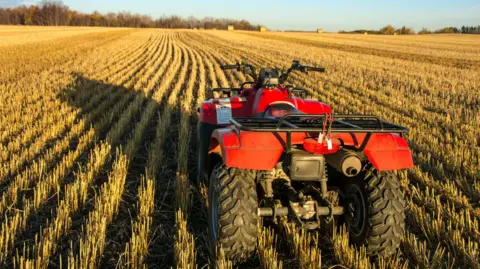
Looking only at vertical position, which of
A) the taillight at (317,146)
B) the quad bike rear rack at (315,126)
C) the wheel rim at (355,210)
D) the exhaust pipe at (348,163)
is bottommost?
the wheel rim at (355,210)

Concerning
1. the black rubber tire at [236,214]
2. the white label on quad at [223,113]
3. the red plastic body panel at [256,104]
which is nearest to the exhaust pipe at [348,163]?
the black rubber tire at [236,214]

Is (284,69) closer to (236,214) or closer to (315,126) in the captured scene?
(315,126)

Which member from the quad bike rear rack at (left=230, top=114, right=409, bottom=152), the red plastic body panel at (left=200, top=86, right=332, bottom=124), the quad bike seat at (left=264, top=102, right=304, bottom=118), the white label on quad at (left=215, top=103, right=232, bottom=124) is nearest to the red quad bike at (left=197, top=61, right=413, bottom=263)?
the quad bike rear rack at (left=230, top=114, right=409, bottom=152)

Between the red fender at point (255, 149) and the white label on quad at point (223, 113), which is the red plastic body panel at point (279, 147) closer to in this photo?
the red fender at point (255, 149)

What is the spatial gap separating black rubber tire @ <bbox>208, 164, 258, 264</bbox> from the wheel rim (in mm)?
833

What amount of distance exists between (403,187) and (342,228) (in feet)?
5.24

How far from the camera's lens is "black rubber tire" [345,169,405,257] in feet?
9.36

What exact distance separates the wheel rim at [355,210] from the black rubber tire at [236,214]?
83 centimetres

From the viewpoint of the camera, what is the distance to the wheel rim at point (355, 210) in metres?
3.04

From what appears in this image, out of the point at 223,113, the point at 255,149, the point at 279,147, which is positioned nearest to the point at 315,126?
the point at 279,147

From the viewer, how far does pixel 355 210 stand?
313 cm

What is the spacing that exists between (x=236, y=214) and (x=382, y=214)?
3.34ft

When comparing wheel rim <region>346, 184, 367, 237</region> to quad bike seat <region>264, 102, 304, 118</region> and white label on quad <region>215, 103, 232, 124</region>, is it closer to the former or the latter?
quad bike seat <region>264, 102, 304, 118</region>

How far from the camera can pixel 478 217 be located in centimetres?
390
